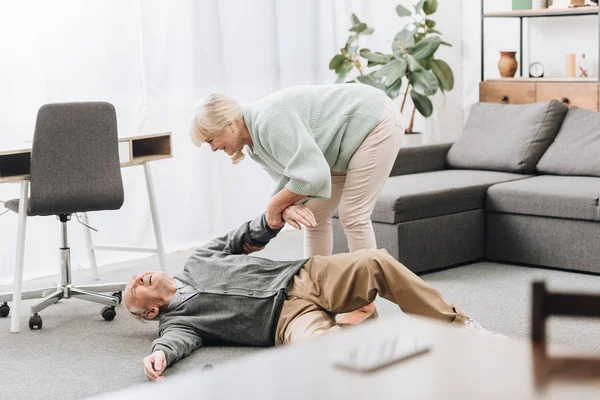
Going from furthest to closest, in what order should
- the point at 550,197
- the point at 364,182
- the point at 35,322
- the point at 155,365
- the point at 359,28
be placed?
the point at 359,28 < the point at 550,197 < the point at 35,322 < the point at 364,182 < the point at 155,365

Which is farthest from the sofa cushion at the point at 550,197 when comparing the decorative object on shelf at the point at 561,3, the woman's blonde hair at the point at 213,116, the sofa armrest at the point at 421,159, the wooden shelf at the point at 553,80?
the woman's blonde hair at the point at 213,116

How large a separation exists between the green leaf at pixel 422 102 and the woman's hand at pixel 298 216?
114 inches

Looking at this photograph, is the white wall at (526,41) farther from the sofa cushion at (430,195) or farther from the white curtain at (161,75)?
the sofa cushion at (430,195)

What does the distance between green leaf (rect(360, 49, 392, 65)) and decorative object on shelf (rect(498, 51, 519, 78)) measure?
785 millimetres

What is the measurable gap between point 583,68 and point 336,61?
5.16ft

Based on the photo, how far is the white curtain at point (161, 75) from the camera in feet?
15.3

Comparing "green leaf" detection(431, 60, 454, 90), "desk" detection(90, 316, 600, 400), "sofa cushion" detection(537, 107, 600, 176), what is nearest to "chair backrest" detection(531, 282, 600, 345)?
"desk" detection(90, 316, 600, 400)

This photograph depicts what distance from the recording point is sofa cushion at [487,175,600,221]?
13.6ft

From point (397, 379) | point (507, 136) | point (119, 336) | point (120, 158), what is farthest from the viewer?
point (507, 136)

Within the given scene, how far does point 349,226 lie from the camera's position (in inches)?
132

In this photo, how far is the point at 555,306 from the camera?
143 cm

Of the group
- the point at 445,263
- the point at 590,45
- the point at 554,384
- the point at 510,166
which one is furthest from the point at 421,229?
the point at 554,384

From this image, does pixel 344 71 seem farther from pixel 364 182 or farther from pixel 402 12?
pixel 364 182

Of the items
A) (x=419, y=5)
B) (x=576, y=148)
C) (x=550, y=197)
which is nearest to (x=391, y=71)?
(x=419, y=5)
